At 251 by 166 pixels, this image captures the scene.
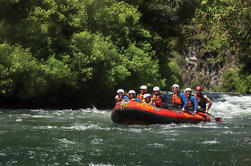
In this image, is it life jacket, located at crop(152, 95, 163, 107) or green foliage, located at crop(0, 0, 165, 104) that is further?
green foliage, located at crop(0, 0, 165, 104)

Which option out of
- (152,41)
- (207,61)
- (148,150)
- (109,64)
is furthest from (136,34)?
(207,61)

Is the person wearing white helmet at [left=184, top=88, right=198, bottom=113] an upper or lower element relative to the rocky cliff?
lower

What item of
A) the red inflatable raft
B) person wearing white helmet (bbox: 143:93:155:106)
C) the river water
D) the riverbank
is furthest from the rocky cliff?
the river water

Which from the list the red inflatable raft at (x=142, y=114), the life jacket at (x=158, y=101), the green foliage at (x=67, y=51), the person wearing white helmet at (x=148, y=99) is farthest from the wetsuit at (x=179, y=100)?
the green foliage at (x=67, y=51)

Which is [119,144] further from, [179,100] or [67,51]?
[67,51]

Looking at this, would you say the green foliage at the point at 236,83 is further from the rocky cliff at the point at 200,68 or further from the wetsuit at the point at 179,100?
the wetsuit at the point at 179,100

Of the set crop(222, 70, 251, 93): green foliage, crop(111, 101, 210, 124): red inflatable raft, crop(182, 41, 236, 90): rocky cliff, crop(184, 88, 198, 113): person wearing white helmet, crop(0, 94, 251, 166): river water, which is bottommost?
crop(0, 94, 251, 166): river water

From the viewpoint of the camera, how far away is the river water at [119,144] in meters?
7.91

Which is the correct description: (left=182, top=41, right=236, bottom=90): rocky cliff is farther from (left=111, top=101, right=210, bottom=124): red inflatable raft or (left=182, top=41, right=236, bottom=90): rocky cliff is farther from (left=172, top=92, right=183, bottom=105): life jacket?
(left=111, top=101, right=210, bottom=124): red inflatable raft

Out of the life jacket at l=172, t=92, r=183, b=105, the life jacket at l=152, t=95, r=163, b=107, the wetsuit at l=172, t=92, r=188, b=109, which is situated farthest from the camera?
the life jacket at l=172, t=92, r=183, b=105

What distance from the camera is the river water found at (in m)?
7.91

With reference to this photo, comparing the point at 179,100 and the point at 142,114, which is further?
the point at 179,100

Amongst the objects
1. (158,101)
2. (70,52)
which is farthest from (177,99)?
(70,52)

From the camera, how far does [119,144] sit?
973 centimetres
